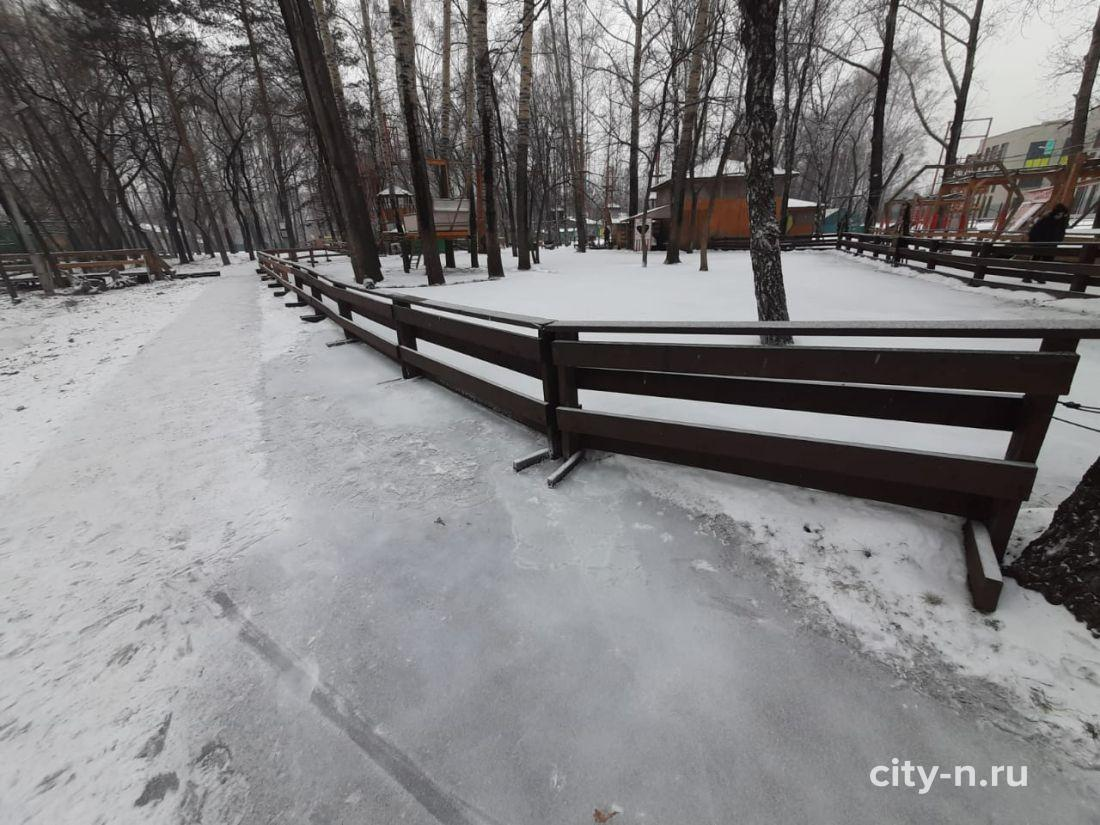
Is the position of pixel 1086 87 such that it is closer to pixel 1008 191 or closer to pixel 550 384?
pixel 1008 191

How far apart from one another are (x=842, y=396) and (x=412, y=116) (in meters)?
12.0

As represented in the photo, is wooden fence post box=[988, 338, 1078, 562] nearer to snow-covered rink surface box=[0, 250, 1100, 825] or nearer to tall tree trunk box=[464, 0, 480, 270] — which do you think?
snow-covered rink surface box=[0, 250, 1100, 825]

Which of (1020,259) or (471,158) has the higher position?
(471,158)

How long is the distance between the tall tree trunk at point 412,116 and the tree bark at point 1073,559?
12.5 metres

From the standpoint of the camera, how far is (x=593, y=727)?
63.3 inches

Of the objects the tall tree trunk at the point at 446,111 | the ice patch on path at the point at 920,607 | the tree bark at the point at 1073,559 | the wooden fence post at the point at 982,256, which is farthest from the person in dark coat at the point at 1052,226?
the tall tree trunk at the point at 446,111

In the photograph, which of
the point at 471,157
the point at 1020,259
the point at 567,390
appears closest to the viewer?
the point at 567,390

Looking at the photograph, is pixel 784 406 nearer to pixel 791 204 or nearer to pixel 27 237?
pixel 27 237

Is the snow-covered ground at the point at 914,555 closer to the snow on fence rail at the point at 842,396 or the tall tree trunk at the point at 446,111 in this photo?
the snow on fence rail at the point at 842,396

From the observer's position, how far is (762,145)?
13.7 ft

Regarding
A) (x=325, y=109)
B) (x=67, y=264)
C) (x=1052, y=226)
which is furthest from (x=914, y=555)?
(x=67, y=264)

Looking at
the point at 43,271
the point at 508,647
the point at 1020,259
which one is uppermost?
the point at 43,271

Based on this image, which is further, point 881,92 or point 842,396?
point 881,92

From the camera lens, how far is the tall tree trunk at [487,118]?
35.8 ft
